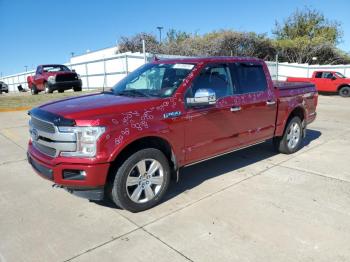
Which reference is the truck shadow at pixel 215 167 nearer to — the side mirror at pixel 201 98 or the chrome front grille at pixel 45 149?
the side mirror at pixel 201 98

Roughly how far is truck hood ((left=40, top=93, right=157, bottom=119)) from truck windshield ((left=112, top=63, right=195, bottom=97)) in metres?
0.29

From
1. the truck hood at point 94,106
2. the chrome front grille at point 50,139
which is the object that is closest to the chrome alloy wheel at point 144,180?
the truck hood at point 94,106

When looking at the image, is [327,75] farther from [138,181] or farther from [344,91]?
[138,181]

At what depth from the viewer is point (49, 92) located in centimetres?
1820

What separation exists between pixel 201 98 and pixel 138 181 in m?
1.30

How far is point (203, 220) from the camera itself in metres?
3.75

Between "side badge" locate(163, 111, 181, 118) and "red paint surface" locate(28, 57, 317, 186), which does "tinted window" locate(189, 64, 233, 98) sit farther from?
"side badge" locate(163, 111, 181, 118)

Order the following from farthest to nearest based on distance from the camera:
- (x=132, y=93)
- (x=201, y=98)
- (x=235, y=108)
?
(x=235, y=108), (x=132, y=93), (x=201, y=98)

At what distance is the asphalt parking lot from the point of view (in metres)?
3.14

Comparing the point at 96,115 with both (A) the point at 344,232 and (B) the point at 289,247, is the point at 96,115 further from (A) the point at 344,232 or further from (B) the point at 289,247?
(A) the point at 344,232

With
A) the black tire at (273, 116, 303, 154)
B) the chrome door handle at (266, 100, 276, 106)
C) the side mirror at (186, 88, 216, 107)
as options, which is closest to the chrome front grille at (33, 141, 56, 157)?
the side mirror at (186, 88, 216, 107)

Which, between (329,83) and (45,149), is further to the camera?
(329,83)

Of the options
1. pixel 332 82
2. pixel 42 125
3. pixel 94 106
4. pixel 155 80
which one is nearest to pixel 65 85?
pixel 155 80

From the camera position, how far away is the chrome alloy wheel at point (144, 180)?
3.88 metres
